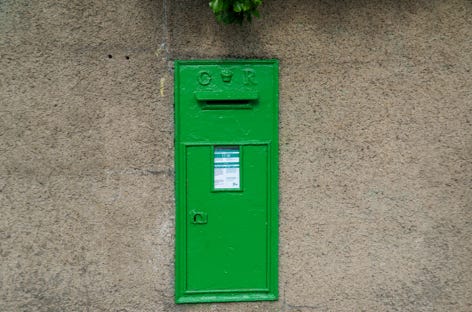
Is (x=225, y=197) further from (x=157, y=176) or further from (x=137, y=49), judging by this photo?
(x=137, y=49)

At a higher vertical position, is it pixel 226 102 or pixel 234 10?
pixel 234 10

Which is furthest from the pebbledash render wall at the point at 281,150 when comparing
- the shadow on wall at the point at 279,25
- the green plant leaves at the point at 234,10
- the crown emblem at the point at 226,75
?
the green plant leaves at the point at 234,10

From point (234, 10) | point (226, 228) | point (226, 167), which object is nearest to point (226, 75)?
point (234, 10)

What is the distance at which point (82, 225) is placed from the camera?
283 cm

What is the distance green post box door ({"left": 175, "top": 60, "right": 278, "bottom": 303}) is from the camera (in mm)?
2803

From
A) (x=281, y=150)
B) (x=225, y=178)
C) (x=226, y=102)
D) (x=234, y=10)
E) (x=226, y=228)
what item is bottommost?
(x=226, y=228)

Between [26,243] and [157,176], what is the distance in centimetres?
92

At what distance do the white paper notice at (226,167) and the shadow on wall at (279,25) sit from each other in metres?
0.61

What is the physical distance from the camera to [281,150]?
2.89m

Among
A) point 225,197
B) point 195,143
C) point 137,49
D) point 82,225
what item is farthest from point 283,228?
point 137,49

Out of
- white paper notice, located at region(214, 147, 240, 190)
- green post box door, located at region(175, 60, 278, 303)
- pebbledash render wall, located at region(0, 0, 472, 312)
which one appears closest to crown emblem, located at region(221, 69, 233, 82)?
green post box door, located at region(175, 60, 278, 303)

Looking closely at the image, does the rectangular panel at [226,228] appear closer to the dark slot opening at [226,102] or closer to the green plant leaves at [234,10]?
Answer: the dark slot opening at [226,102]

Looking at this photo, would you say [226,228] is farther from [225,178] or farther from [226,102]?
[226,102]

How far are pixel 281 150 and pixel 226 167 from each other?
1.22 ft
